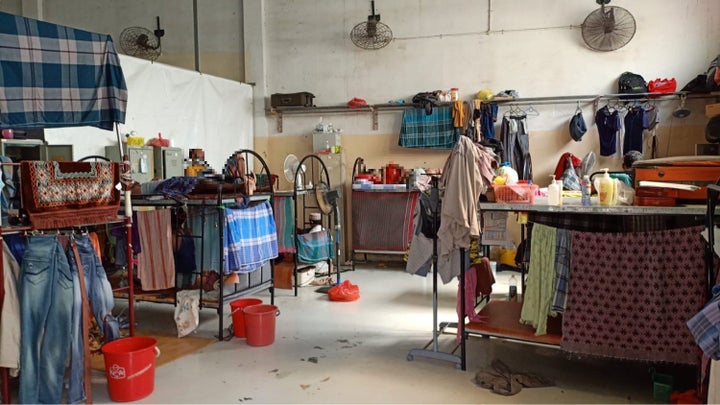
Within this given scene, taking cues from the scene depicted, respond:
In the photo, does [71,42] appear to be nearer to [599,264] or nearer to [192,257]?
[192,257]

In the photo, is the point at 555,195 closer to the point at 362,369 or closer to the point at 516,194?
the point at 516,194

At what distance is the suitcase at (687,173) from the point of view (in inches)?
137

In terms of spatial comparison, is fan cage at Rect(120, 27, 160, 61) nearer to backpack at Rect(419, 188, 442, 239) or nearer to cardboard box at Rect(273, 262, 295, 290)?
cardboard box at Rect(273, 262, 295, 290)

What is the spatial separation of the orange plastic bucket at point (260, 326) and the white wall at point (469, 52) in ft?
15.6

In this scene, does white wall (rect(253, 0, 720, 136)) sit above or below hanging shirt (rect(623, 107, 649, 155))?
above

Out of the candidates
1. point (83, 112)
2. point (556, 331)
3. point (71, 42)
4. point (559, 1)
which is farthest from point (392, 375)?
point (559, 1)

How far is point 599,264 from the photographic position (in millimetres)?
3566

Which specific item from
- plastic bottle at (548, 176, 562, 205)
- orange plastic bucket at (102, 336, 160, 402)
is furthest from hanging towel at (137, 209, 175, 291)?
plastic bottle at (548, 176, 562, 205)

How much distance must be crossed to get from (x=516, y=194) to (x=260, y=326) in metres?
2.34

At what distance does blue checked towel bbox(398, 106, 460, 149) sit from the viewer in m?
8.25

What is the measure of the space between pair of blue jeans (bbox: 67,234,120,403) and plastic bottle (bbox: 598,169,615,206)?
3466 millimetres

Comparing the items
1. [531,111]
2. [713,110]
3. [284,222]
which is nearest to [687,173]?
[713,110]

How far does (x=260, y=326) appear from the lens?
4.58 meters

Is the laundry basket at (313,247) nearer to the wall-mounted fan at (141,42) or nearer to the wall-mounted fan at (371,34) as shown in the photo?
the wall-mounted fan at (371,34)
